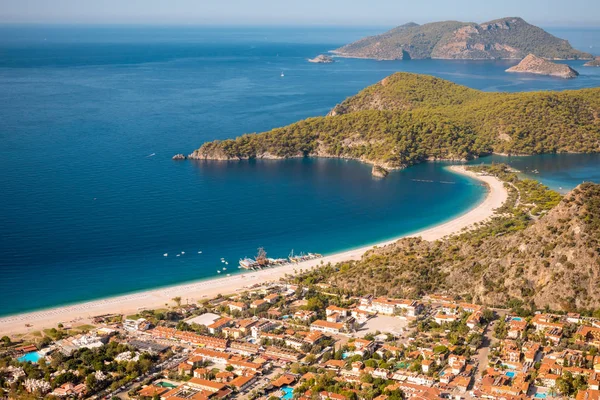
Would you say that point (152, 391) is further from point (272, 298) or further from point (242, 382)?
point (272, 298)

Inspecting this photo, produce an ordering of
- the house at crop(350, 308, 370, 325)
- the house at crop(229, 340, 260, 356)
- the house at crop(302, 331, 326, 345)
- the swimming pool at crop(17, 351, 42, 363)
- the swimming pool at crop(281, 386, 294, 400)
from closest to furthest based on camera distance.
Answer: the swimming pool at crop(281, 386, 294, 400)
the swimming pool at crop(17, 351, 42, 363)
the house at crop(229, 340, 260, 356)
the house at crop(302, 331, 326, 345)
the house at crop(350, 308, 370, 325)

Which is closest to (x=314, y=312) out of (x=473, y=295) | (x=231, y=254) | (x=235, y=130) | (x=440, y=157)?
(x=473, y=295)

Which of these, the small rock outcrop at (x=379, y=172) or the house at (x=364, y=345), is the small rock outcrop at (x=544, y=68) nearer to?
the small rock outcrop at (x=379, y=172)

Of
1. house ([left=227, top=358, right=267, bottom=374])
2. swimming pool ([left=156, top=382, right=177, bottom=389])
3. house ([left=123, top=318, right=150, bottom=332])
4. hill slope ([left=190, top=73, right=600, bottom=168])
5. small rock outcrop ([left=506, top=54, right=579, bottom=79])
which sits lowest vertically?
swimming pool ([left=156, top=382, right=177, bottom=389])

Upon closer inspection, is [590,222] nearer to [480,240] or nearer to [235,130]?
[480,240]

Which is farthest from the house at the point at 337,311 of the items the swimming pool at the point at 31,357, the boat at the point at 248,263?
the swimming pool at the point at 31,357

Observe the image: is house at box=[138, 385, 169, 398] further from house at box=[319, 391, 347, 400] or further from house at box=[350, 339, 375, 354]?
house at box=[350, 339, 375, 354]

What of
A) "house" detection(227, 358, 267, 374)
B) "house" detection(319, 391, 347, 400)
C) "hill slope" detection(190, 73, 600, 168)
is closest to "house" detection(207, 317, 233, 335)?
"house" detection(227, 358, 267, 374)
